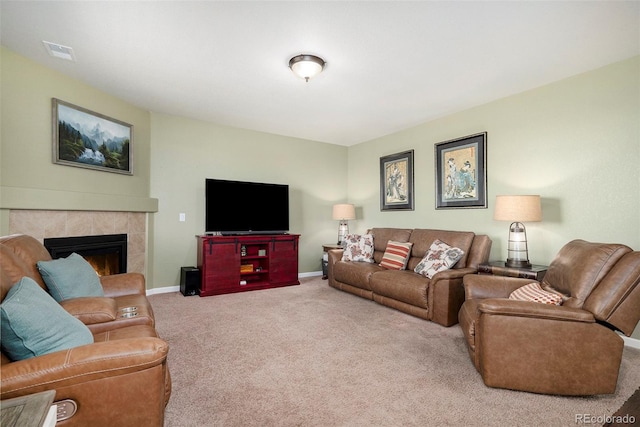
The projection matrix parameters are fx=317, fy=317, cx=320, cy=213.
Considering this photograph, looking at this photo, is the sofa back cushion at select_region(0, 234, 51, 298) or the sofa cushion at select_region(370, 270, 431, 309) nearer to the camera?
the sofa back cushion at select_region(0, 234, 51, 298)

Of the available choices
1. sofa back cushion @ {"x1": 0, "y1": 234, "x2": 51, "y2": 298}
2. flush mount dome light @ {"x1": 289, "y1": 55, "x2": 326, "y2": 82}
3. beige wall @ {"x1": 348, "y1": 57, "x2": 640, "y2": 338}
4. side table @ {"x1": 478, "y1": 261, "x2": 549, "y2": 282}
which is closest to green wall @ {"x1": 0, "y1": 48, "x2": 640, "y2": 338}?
beige wall @ {"x1": 348, "y1": 57, "x2": 640, "y2": 338}

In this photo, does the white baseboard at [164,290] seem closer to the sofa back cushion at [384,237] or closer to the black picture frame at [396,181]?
the sofa back cushion at [384,237]

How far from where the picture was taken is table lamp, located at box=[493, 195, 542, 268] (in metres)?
3.10

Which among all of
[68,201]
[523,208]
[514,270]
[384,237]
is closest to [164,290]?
[68,201]

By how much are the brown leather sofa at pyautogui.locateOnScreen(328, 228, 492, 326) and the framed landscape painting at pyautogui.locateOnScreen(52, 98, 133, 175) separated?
3131mm

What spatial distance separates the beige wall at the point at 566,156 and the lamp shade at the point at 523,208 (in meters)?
0.40

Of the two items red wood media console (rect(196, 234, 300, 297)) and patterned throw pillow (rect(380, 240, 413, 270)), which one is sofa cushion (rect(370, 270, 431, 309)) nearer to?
patterned throw pillow (rect(380, 240, 413, 270))

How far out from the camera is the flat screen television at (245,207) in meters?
4.64

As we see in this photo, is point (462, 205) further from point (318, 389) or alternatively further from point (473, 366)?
point (318, 389)

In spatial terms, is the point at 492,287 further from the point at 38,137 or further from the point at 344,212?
the point at 38,137

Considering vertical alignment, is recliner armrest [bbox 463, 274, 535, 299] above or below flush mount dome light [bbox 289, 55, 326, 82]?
below

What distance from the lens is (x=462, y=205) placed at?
4.18m

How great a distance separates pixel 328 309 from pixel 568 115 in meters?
3.27

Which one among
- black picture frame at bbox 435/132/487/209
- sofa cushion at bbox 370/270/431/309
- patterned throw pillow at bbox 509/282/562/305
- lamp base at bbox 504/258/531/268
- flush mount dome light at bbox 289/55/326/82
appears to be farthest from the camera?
black picture frame at bbox 435/132/487/209
